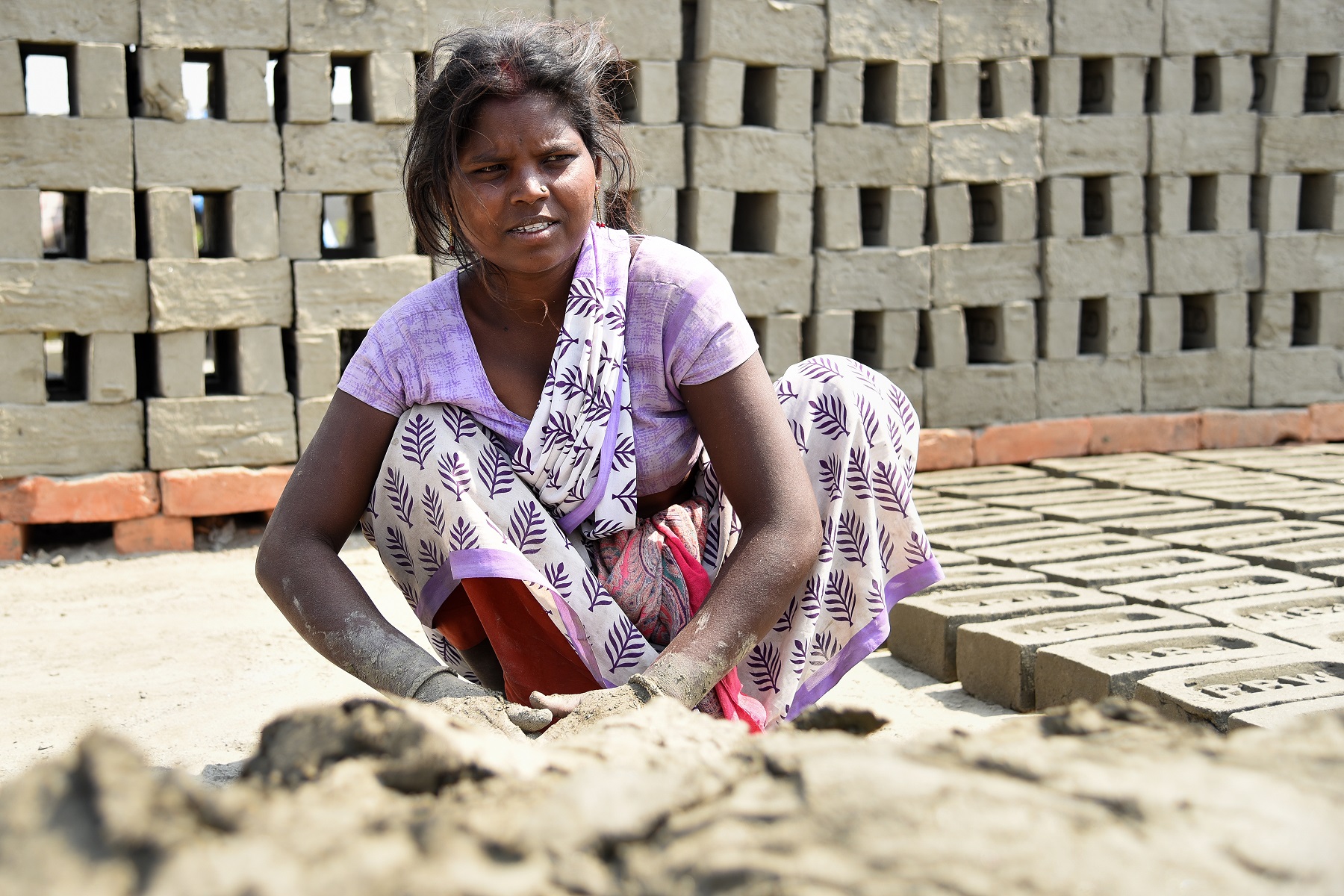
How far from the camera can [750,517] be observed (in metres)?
2.11

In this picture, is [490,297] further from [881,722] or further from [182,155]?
[182,155]

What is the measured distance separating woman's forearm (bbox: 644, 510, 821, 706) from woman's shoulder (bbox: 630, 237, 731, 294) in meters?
0.48

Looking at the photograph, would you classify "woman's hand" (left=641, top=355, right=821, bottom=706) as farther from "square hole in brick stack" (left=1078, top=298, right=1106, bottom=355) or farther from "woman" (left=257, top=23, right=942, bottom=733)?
"square hole in brick stack" (left=1078, top=298, right=1106, bottom=355)

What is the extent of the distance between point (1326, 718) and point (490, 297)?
160 centimetres

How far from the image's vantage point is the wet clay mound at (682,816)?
0.89 meters

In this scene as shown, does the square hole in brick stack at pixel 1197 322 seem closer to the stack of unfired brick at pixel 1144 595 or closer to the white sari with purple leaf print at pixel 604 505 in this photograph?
the stack of unfired brick at pixel 1144 595

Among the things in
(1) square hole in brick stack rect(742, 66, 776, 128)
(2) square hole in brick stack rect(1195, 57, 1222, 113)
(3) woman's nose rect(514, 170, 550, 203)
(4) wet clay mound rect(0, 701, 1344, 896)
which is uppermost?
(2) square hole in brick stack rect(1195, 57, 1222, 113)

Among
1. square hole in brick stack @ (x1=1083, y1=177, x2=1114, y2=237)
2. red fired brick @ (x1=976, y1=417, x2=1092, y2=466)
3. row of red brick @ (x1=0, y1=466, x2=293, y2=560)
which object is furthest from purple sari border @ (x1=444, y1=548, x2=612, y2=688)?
square hole in brick stack @ (x1=1083, y1=177, x2=1114, y2=237)

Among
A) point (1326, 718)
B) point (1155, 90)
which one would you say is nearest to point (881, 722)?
point (1326, 718)

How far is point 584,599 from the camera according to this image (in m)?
2.16

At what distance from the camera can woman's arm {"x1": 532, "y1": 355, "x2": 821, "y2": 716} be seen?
78.7 inches

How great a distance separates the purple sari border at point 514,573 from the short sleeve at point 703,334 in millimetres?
439

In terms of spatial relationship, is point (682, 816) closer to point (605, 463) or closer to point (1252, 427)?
point (605, 463)

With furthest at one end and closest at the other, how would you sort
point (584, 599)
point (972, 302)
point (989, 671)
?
point (972, 302) → point (989, 671) → point (584, 599)
